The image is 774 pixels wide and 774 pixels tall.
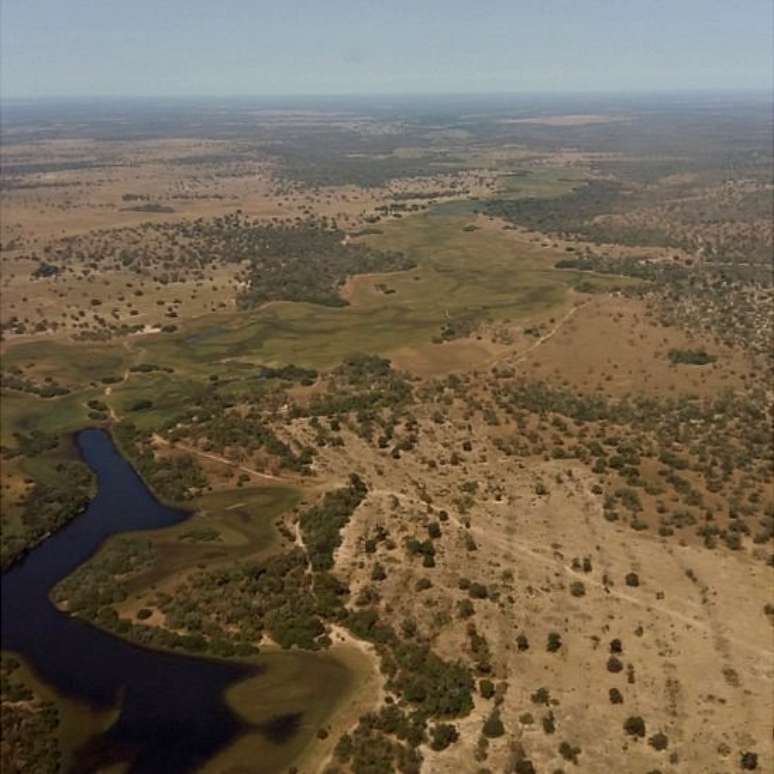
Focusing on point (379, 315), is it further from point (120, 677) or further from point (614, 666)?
point (614, 666)

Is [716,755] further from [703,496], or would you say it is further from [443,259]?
[443,259]

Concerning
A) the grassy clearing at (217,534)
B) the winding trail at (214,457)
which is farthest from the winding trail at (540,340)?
the grassy clearing at (217,534)

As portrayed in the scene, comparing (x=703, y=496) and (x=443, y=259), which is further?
(x=443, y=259)

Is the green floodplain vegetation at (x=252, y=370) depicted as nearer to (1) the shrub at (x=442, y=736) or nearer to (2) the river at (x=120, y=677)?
(2) the river at (x=120, y=677)

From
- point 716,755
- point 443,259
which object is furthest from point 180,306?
point 716,755

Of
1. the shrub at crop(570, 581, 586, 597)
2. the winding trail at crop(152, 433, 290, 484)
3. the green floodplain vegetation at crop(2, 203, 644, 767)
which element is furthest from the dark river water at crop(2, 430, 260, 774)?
the shrub at crop(570, 581, 586, 597)

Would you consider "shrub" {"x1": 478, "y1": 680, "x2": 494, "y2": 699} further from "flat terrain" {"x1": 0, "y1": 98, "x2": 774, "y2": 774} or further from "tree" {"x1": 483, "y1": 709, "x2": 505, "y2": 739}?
"tree" {"x1": 483, "y1": 709, "x2": 505, "y2": 739}

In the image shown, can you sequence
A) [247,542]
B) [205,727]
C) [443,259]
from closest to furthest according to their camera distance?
[205,727] < [247,542] < [443,259]
